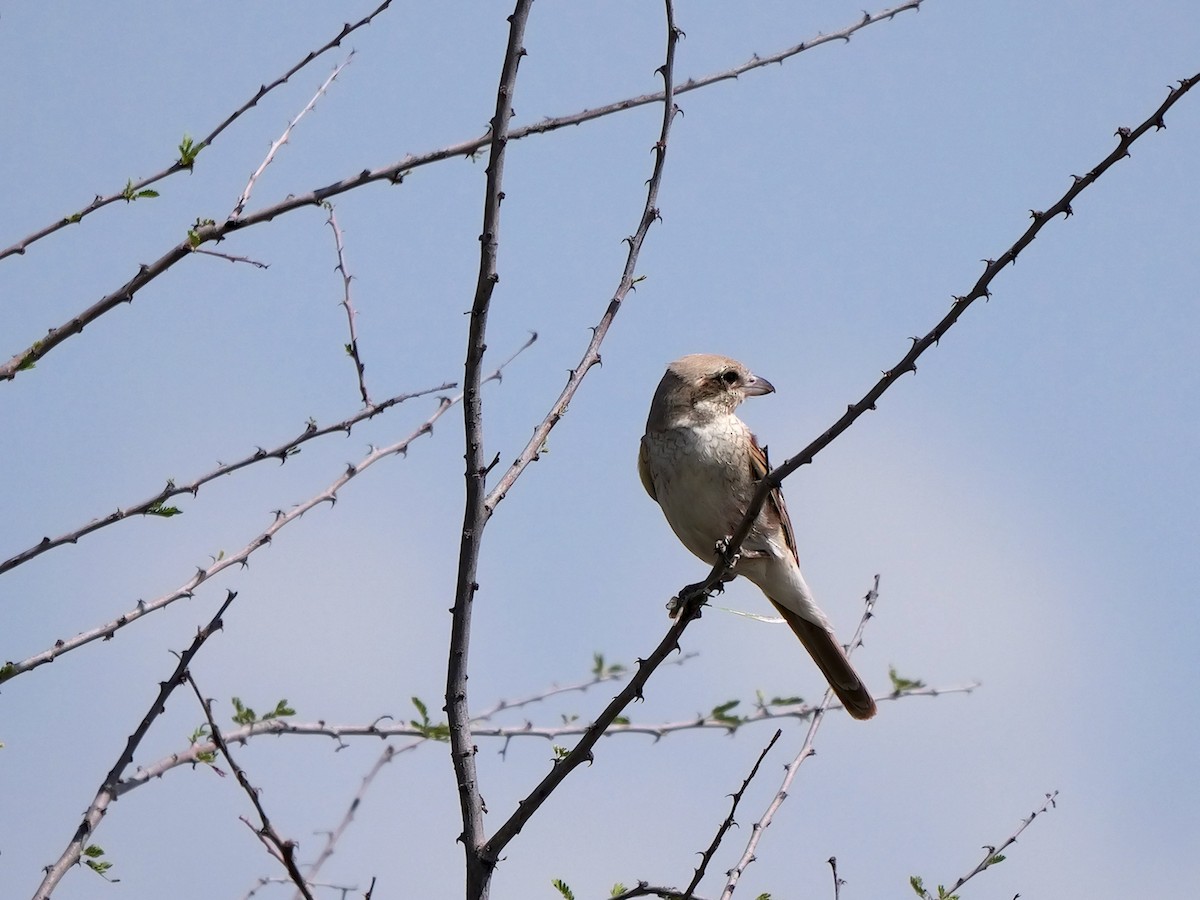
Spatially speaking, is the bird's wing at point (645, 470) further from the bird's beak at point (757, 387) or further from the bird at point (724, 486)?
the bird's beak at point (757, 387)

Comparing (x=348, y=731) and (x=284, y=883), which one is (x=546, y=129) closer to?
(x=348, y=731)

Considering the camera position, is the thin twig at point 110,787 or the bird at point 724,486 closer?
the thin twig at point 110,787

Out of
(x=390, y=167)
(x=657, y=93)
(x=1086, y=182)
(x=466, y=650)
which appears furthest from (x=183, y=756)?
(x=1086, y=182)

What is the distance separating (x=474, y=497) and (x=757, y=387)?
305 cm

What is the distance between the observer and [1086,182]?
3.04 metres

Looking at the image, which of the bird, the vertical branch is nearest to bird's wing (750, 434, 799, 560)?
the bird

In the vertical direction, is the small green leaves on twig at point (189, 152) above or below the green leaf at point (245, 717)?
above

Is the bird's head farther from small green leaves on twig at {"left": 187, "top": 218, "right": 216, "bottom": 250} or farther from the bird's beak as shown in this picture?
small green leaves on twig at {"left": 187, "top": 218, "right": 216, "bottom": 250}

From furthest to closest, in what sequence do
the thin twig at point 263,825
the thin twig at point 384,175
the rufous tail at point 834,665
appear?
the rufous tail at point 834,665 → the thin twig at point 384,175 → the thin twig at point 263,825

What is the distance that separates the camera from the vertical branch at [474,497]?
3.24m

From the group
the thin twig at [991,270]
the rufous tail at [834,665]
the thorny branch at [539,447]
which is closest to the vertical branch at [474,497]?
the thorny branch at [539,447]

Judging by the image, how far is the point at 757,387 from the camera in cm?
628

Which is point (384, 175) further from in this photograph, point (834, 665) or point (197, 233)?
point (834, 665)

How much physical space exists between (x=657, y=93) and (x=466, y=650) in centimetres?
241
